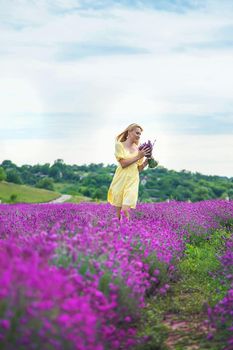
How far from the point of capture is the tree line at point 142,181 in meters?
64.8

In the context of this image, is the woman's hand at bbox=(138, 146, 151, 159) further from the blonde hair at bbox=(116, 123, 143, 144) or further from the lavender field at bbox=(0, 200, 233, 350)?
the lavender field at bbox=(0, 200, 233, 350)

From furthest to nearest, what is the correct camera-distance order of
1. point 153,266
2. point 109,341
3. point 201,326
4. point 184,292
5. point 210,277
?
point 210,277, point 184,292, point 153,266, point 201,326, point 109,341

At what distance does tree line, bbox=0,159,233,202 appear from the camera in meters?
64.8

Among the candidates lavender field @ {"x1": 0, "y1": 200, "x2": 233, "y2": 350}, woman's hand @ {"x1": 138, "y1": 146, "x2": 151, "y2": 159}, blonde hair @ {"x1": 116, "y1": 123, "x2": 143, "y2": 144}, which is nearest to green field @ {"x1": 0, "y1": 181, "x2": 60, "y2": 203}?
blonde hair @ {"x1": 116, "y1": 123, "x2": 143, "y2": 144}

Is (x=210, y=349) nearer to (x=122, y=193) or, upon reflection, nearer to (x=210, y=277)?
(x=210, y=277)

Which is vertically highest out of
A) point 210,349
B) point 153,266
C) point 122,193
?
point 122,193

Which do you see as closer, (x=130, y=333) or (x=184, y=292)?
(x=130, y=333)

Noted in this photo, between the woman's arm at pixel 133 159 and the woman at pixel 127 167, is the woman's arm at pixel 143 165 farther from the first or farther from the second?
the woman's arm at pixel 133 159

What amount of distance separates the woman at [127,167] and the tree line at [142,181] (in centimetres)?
3158

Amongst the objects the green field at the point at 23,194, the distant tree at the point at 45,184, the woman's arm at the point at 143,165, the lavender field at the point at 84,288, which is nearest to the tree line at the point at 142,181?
the distant tree at the point at 45,184

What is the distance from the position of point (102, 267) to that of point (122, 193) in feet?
15.9

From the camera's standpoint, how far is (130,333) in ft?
15.2

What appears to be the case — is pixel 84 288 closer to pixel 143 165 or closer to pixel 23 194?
pixel 143 165

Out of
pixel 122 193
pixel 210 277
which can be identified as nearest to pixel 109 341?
pixel 210 277
